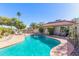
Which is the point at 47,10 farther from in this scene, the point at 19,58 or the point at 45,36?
the point at 19,58

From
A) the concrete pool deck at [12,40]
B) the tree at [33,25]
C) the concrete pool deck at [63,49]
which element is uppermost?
the tree at [33,25]

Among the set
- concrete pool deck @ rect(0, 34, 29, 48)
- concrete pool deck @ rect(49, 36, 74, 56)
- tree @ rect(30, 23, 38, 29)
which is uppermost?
tree @ rect(30, 23, 38, 29)

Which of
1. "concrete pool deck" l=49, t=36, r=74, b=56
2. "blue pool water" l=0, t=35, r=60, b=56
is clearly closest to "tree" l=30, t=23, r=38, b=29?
"blue pool water" l=0, t=35, r=60, b=56

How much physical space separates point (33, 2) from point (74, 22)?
Result: 123 cm

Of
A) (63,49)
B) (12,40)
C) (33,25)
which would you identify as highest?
(33,25)

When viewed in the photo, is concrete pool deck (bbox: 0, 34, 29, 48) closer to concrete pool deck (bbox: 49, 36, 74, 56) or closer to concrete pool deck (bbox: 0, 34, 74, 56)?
concrete pool deck (bbox: 0, 34, 74, 56)

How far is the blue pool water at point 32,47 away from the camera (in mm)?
6434

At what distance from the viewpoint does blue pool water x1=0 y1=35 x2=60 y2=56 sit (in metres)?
6.43

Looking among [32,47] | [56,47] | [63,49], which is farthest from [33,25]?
[63,49]

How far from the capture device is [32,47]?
652 cm

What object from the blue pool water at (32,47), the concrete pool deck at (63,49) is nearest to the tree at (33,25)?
the blue pool water at (32,47)

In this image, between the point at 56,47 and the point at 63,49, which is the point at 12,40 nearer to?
the point at 56,47

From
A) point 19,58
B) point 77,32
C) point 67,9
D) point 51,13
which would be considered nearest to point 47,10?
point 51,13

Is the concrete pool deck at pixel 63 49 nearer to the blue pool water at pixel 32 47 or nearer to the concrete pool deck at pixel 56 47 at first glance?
the concrete pool deck at pixel 56 47
